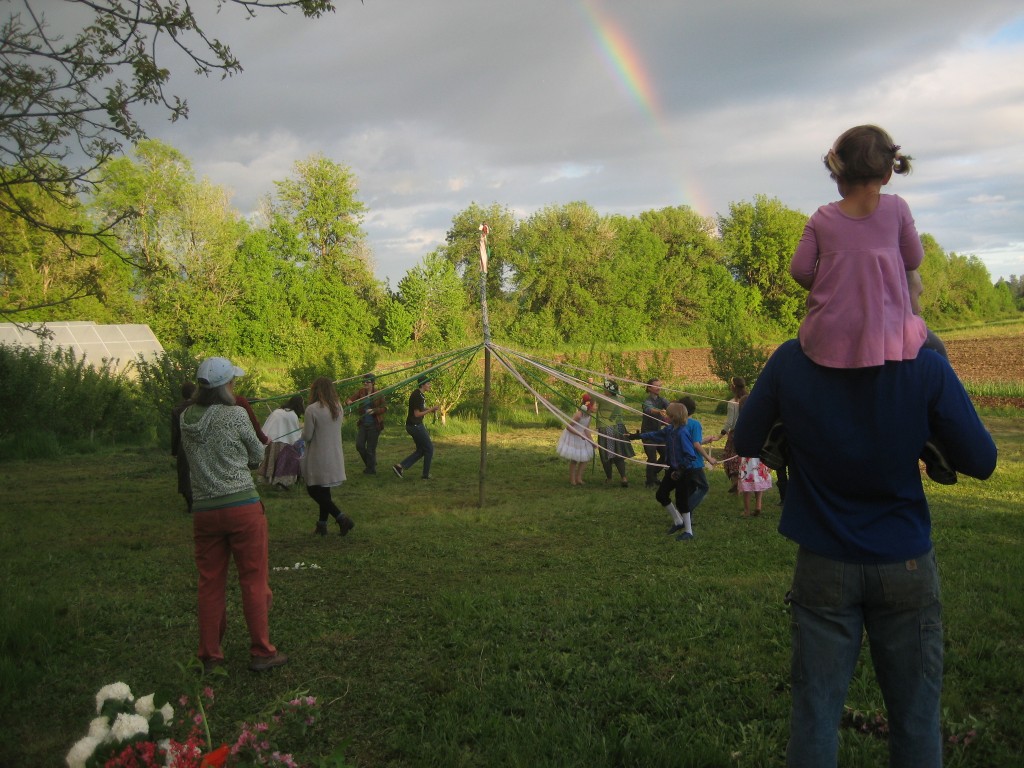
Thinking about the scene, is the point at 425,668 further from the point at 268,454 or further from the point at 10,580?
the point at 268,454

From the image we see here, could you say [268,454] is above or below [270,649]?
above

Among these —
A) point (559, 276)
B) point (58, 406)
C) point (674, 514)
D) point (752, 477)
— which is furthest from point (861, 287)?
point (559, 276)

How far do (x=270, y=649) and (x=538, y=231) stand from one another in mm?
49698

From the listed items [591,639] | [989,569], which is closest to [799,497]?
[591,639]

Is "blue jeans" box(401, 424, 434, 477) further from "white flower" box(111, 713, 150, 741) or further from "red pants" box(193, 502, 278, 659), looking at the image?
"white flower" box(111, 713, 150, 741)

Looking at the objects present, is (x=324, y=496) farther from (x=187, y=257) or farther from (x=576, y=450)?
(x=187, y=257)

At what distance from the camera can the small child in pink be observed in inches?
85.1

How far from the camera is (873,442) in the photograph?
2197 millimetres

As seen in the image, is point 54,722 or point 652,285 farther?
point 652,285

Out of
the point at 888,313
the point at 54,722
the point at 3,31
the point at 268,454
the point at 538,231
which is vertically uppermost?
the point at 538,231

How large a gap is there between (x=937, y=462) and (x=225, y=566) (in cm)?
428

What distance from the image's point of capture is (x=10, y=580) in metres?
7.03

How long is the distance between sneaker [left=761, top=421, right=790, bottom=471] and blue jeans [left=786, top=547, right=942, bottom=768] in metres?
0.31

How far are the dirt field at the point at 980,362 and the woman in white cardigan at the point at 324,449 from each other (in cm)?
2267
